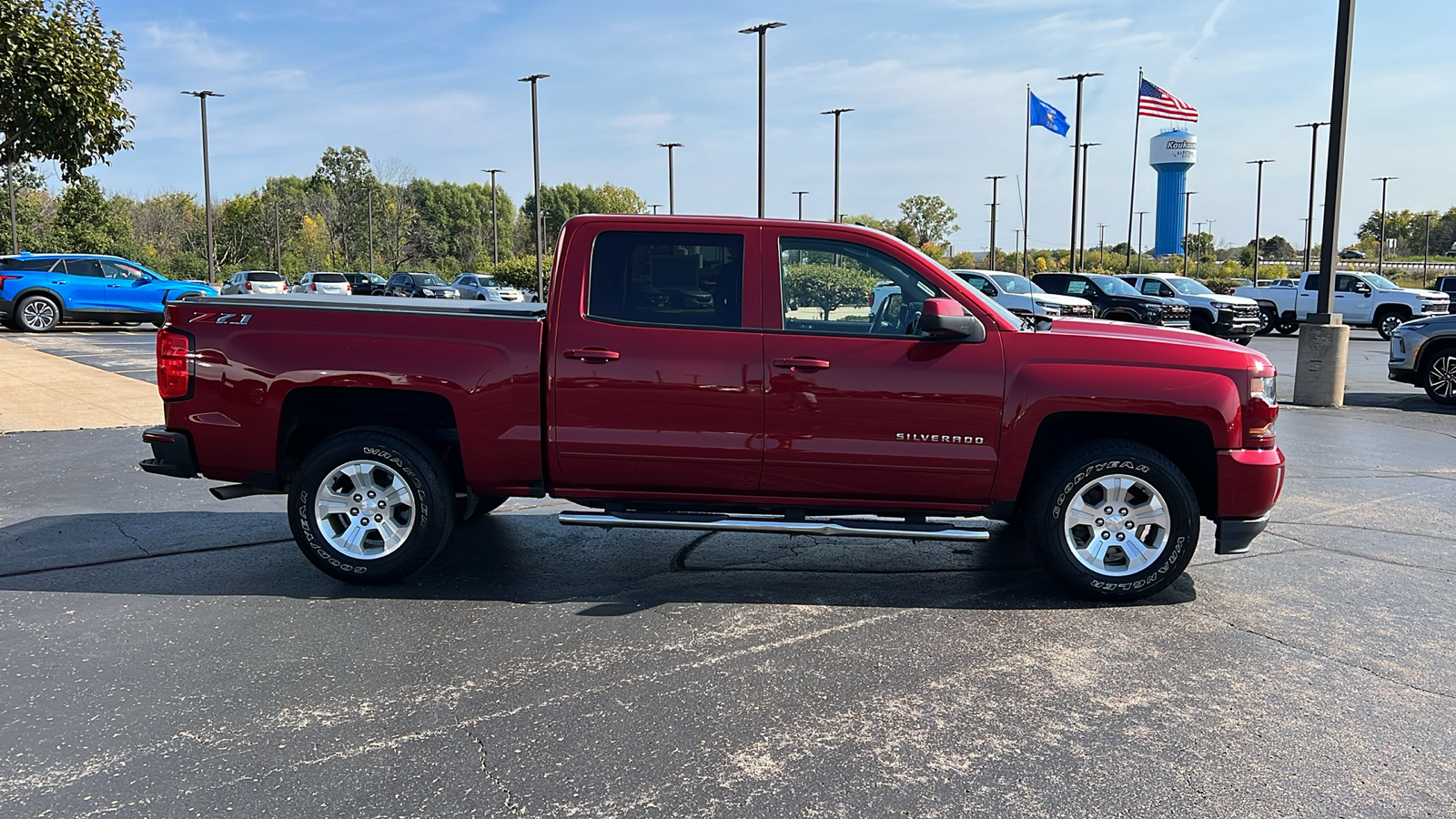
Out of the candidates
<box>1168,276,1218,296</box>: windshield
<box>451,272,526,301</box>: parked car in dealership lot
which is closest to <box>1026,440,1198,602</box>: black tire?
<box>1168,276,1218,296</box>: windshield

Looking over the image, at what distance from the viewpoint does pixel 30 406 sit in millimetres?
12164

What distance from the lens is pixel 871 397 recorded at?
17.0 feet

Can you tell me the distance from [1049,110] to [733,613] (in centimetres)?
3465

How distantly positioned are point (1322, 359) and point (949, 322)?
1091 cm

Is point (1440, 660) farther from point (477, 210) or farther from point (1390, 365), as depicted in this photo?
point (477, 210)

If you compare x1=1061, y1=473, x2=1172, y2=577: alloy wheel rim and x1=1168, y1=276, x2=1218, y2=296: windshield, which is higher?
x1=1168, y1=276, x2=1218, y2=296: windshield

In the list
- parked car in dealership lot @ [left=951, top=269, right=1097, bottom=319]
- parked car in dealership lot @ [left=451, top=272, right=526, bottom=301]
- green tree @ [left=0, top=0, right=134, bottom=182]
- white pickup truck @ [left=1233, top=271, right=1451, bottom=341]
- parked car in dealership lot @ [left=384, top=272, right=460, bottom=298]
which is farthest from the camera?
parked car in dealership lot @ [left=384, top=272, right=460, bottom=298]

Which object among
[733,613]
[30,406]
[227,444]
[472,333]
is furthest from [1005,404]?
[30,406]

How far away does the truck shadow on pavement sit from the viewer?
5418 millimetres

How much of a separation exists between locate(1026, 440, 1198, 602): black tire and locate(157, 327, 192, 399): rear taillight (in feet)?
14.1

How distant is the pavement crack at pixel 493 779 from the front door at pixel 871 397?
81.8 inches

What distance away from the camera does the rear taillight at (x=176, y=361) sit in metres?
5.38

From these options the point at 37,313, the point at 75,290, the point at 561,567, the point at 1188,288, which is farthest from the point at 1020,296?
the point at 37,313

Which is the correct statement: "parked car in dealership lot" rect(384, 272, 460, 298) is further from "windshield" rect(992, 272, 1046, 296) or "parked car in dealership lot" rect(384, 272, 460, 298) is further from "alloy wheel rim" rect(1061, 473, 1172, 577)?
"alloy wheel rim" rect(1061, 473, 1172, 577)
